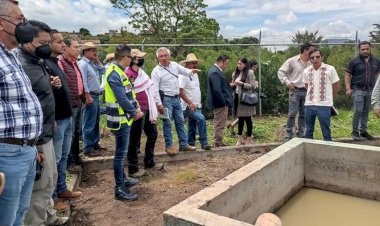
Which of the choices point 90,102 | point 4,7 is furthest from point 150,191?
point 4,7

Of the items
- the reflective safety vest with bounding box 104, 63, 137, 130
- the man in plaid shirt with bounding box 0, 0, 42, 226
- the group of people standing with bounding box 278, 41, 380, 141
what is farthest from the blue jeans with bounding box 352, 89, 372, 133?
the man in plaid shirt with bounding box 0, 0, 42, 226

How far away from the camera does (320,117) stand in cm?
574

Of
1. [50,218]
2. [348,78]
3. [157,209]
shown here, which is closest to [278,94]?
[348,78]

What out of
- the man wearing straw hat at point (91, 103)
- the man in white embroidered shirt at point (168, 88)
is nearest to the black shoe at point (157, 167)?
the man in white embroidered shirt at point (168, 88)

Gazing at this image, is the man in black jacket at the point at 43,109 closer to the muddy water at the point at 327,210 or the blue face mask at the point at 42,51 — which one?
the blue face mask at the point at 42,51

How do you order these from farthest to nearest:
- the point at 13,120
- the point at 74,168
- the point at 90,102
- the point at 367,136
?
1. the point at 367,136
2. the point at 90,102
3. the point at 74,168
4. the point at 13,120

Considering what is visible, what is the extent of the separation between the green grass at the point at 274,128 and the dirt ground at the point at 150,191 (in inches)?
71.5

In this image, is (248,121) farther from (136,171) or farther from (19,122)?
(19,122)

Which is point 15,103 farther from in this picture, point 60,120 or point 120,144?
point 120,144

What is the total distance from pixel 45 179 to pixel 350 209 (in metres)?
2.87

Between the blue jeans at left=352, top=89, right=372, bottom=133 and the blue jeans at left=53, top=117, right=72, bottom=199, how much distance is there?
499cm

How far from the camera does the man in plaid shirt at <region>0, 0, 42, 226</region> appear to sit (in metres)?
2.15

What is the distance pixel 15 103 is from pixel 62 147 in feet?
5.90

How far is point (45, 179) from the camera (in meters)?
2.91
